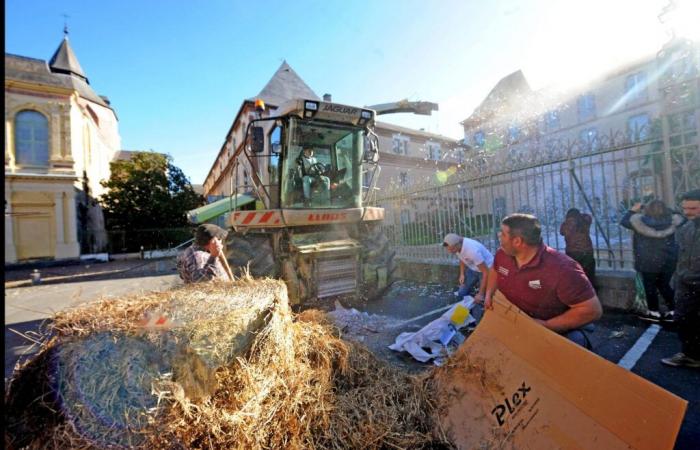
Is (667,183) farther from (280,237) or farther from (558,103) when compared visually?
(558,103)

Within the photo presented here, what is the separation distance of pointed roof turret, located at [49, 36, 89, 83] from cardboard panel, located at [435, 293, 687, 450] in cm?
3902

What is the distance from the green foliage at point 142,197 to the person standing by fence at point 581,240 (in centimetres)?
2440

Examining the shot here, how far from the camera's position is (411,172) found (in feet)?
88.9

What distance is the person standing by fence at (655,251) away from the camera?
382cm

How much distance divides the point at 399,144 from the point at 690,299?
83.8 feet

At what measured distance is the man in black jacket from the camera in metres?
2.88

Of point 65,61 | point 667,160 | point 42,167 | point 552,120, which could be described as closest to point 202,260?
point 667,160

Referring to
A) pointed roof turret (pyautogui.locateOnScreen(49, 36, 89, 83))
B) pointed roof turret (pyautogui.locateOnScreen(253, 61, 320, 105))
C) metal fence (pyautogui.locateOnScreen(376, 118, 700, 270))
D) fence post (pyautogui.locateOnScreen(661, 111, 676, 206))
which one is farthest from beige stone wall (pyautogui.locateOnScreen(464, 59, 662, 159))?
pointed roof turret (pyautogui.locateOnScreen(49, 36, 89, 83))

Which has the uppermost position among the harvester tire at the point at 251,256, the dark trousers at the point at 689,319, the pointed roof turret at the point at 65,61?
the pointed roof turret at the point at 65,61

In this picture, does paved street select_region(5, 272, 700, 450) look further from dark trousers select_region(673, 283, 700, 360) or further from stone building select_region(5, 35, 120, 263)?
stone building select_region(5, 35, 120, 263)

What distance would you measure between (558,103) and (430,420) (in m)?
33.6

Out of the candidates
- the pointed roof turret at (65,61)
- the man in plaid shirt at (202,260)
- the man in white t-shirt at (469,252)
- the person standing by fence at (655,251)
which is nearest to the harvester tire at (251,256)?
the man in plaid shirt at (202,260)

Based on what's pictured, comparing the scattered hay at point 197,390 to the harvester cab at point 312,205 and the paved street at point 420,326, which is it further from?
the harvester cab at point 312,205

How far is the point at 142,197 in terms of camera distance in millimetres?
22109
